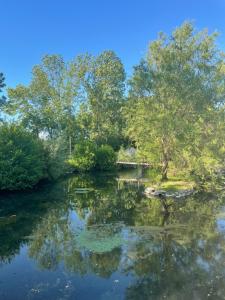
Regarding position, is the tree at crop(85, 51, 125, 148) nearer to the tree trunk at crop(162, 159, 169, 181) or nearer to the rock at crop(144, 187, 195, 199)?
the tree trunk at crop(162, 159, 169, 181)

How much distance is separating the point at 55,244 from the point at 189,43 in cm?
1848

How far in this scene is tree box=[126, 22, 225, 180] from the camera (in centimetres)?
2244

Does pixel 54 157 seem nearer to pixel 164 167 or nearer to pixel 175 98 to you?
pixel 164 167

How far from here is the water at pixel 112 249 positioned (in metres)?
8.45

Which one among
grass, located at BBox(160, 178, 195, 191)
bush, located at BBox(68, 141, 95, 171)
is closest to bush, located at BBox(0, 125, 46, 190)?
grass, located at BBox(160, 178, 195, 191)

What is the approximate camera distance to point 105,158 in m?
38.4

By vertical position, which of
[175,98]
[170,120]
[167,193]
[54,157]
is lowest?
[167,193]

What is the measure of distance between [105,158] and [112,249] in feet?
89.7

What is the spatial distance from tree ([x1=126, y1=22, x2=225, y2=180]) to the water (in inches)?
196

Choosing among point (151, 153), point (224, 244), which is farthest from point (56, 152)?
point (224, 244)

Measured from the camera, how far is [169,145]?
23.3 metres

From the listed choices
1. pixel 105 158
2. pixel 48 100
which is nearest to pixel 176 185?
pixel 105 158

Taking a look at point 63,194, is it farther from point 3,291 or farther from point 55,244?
point 3,291

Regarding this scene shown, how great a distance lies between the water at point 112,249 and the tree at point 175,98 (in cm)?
497
